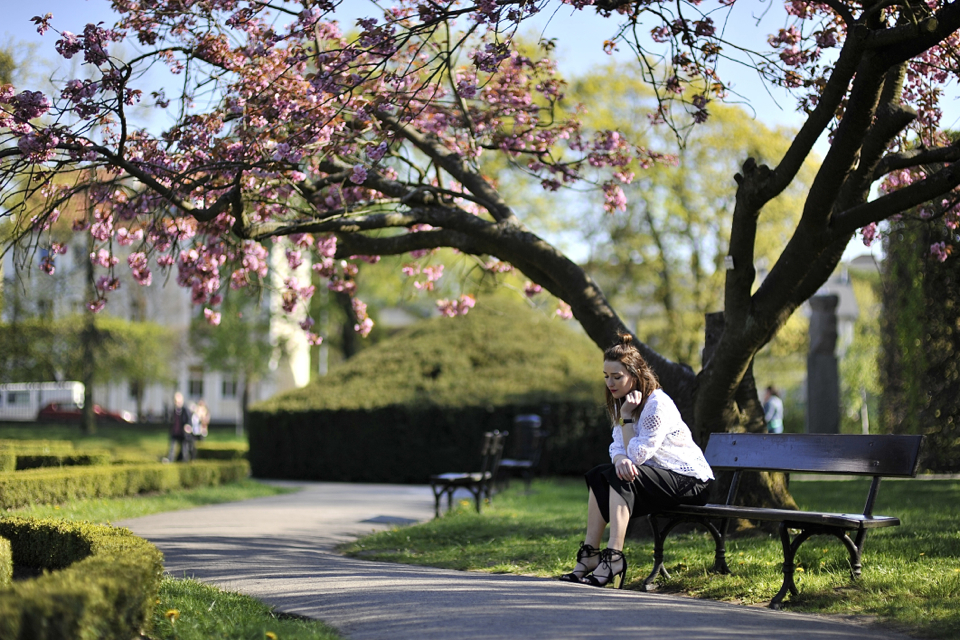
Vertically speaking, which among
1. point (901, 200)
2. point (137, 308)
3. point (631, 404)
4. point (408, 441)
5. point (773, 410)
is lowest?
point (408, 441)

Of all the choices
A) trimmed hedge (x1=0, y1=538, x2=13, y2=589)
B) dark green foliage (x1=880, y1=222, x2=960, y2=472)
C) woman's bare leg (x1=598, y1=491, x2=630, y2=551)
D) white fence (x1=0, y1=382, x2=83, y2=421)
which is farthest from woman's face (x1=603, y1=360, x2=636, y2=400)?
white fence (x1=0, y1=382, x2=83, y2=421)

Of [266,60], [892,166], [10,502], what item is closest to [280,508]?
[10,502]

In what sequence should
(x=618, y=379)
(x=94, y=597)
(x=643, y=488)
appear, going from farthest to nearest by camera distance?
(x=618, y=379) < (x=643, y=488) < (x=94, y=597)

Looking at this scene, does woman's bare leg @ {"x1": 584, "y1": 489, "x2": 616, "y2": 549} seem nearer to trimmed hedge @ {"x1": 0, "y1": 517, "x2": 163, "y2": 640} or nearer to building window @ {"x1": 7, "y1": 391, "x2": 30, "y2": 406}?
trimmed hedge @ {"x1": 0, "y1": 517, "x2": 163, "y2": 640}

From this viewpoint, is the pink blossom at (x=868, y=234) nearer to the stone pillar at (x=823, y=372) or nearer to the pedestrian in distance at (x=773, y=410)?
the pedestrian in distance at (x=773, y=410)

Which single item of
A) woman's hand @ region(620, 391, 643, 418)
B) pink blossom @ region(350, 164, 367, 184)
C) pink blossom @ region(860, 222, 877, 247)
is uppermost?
pink blossom @ region(350, 164, 367, 184)

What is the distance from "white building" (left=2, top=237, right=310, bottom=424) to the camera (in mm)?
34375

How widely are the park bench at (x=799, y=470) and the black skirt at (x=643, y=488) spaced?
0.13 metres

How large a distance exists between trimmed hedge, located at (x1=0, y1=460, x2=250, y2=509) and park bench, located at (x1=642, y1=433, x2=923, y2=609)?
8352 mm

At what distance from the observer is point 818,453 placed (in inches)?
261

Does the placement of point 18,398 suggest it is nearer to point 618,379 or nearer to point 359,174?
point 359,174

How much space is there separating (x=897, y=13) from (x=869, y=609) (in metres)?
5.28

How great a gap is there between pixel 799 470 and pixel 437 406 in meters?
14.8

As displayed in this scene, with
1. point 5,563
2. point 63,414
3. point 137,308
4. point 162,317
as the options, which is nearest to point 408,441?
point 5,563
